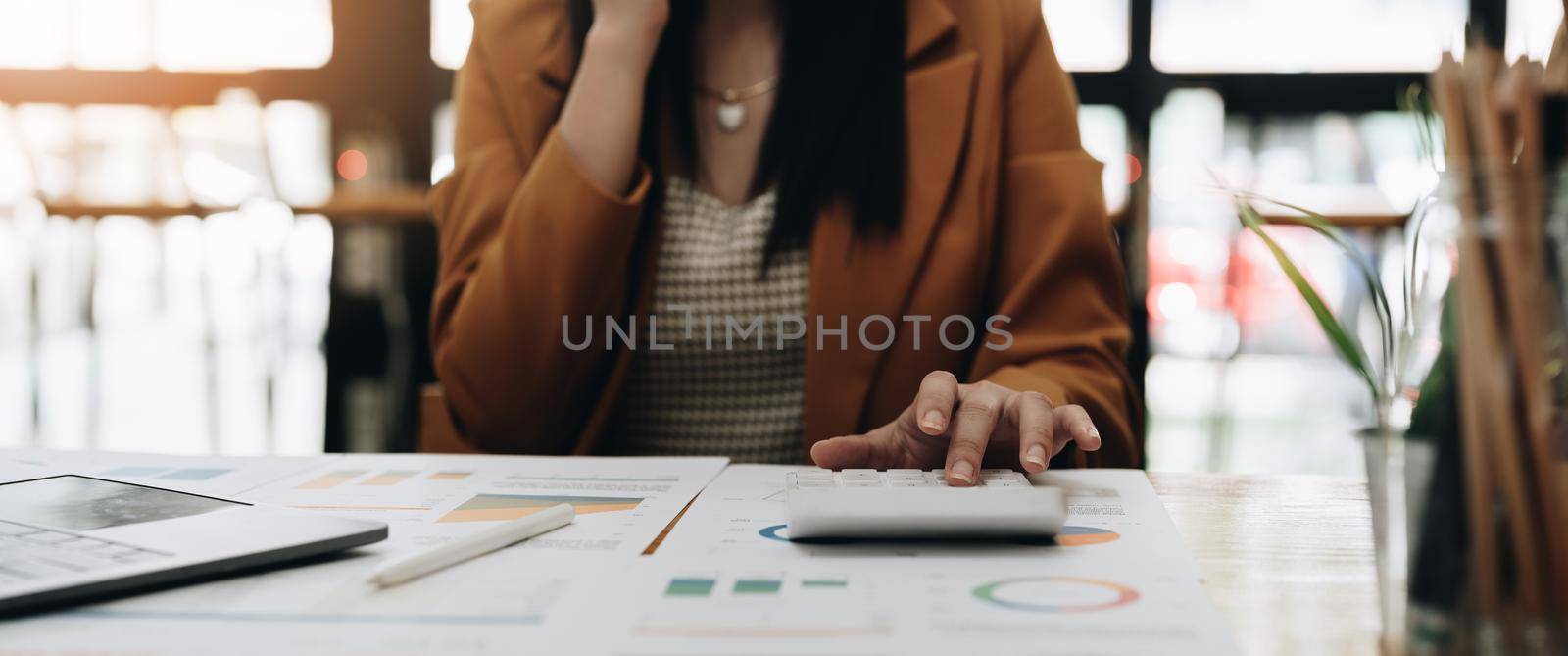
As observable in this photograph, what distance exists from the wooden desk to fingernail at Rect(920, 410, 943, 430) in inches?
5.3

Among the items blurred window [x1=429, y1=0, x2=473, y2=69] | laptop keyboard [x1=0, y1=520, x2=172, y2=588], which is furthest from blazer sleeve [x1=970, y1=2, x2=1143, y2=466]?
blurred window [x1=429, y1=0, x2=473, y2=69]

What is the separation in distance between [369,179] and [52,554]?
2.01 metres

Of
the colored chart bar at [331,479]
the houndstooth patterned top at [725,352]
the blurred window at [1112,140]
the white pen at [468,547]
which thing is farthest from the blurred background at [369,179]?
the white pen at [468,547]

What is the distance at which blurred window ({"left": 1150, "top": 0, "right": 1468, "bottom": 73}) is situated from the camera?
226cm

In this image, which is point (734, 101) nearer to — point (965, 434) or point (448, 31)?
point (965, 434)

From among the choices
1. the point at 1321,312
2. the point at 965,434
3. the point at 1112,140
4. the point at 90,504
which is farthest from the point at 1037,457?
the point at 1112,140

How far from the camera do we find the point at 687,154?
1.03 metres

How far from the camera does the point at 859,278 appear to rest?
3.11ft

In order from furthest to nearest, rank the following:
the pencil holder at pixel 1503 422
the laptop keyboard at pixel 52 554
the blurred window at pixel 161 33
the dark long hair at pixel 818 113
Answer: the blurred window at pixel 161 33 → the dark long hair at pixel 818 113 → the laptop keyboard at pixel 52 554 → the pencil holder at pixel 1503 422

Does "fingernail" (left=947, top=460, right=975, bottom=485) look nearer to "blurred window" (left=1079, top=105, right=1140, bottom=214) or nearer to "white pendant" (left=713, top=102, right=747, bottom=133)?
"white pendant" (left=713, top=102, right=747, bottom=133)

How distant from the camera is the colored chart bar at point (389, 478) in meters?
0.64

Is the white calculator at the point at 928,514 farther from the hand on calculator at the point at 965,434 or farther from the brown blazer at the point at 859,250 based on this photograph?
the brown blazer at the point at 859,250

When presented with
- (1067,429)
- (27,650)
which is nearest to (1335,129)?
(1067,429)

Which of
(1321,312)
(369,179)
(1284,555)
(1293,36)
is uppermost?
(1293,36)
